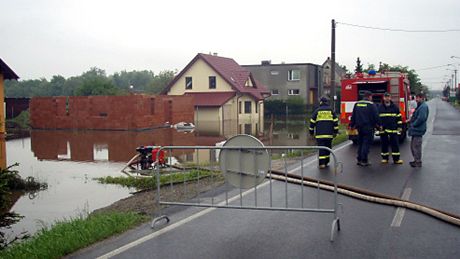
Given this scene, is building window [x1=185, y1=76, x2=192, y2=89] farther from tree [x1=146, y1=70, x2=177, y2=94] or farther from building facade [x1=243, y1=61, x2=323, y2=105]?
tree [x1=146, y1=70, x2=177, y2=94]

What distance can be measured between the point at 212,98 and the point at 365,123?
34340 millimetres

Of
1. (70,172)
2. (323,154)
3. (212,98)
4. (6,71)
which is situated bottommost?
(70,172)

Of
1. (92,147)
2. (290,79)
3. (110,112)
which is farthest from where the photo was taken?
(290,79)

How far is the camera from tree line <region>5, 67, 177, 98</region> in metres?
56.0

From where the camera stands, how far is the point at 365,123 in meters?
12.4

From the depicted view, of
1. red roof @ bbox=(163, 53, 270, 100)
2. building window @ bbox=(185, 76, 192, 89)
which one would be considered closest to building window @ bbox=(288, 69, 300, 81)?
red roof @ bbox=(163, 53, 270, 100)

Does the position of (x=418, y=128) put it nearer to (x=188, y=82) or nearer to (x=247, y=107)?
(x=247, y=107)

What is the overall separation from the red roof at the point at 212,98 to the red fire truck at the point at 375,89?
84.9ft

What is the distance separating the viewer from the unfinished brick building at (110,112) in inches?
1519

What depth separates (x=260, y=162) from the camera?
6.60m

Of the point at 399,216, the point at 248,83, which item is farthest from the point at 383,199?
the point at 248,83

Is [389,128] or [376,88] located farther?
[376,88]

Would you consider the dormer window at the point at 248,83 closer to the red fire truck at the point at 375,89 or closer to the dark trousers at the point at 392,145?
the red fire truck at the point at 375,89

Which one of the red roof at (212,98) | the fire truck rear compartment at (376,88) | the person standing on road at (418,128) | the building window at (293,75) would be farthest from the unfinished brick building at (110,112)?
the person standing on road at (418,128)
